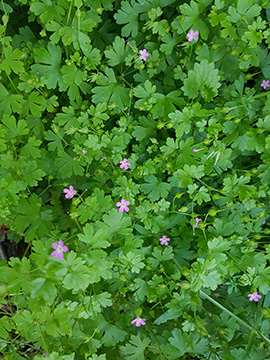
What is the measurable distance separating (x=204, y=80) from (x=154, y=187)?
0.77 metres

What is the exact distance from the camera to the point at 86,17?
228 cm

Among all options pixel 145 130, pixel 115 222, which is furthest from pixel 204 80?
pixel 115 222

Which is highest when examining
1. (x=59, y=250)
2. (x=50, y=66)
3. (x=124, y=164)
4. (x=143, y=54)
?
(x=50, y=66)

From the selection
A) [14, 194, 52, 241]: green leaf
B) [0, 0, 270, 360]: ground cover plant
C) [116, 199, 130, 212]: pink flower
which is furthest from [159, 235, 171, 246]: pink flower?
[14, 194, 52, 241]: green leaf

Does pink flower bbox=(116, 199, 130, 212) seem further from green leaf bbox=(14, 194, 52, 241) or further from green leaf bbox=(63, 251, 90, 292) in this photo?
green leaf bbox=(63, 251, 90, 292)

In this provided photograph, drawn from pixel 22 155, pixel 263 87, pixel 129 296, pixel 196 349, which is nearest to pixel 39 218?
pixel 22 155

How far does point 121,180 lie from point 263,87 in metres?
1.32

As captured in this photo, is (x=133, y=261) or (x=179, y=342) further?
(x=179, y=342)

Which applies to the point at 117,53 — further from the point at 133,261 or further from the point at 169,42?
the point at 133,261

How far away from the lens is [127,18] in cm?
232

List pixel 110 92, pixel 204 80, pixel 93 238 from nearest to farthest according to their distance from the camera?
pixel 93 238 → pixel 204 80 → pixel 110 92

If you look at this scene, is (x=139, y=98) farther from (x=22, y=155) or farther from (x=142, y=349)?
(x=142, y=349)

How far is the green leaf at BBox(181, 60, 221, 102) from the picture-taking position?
84.9 inches

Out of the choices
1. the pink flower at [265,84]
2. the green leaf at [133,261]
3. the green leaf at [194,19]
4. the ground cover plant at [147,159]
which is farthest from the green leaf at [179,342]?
the green leaf at [194,19]
